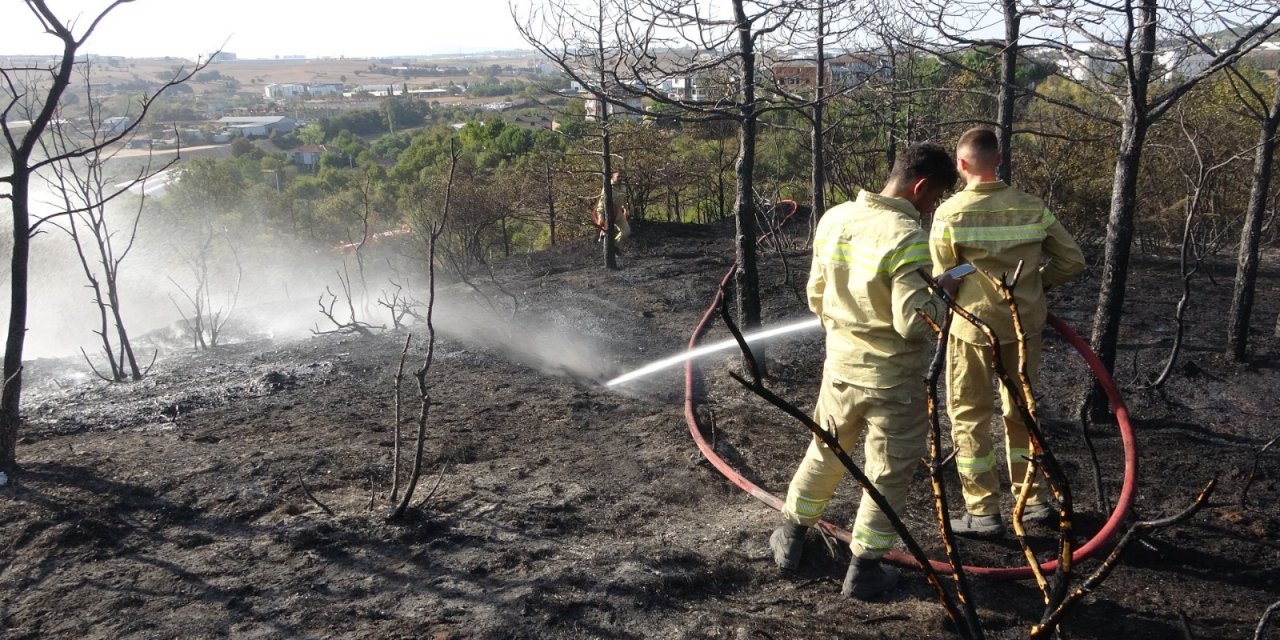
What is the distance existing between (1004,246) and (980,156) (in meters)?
0.42

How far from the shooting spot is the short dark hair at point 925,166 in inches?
130

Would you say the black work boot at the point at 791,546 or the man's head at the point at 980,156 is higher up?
the man's head at the point at 980,156

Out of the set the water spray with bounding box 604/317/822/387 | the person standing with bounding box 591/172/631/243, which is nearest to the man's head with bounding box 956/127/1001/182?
the water spray with bounding box 604/317/822/387

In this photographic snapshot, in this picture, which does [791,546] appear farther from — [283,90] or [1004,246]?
[283,90]

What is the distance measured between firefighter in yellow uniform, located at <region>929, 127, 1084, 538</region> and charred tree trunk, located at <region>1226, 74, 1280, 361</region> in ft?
9.86

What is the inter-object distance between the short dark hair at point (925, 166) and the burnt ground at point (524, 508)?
166 centimetres

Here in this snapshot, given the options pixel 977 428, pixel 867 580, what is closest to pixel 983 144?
pixel 977 428

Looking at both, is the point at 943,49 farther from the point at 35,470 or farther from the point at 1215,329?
the point at 35,470

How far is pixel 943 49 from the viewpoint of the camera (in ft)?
17.5

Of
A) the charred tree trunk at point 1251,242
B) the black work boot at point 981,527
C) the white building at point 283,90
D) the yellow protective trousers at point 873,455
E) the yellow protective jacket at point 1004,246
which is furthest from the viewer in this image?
the white building at point 283,90

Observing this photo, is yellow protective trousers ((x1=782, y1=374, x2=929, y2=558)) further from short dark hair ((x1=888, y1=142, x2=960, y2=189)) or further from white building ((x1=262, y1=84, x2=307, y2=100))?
white building ((x1=262, y1=84, x2=307, y2=100))

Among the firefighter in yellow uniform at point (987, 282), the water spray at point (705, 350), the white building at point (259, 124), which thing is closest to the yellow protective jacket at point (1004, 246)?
the firefighter in yellow uniform at point (987, 282)

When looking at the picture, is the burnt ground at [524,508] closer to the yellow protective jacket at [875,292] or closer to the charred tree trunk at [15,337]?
the charred tree trunk at [15,337]

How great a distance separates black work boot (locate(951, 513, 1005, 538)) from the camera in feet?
12.5
